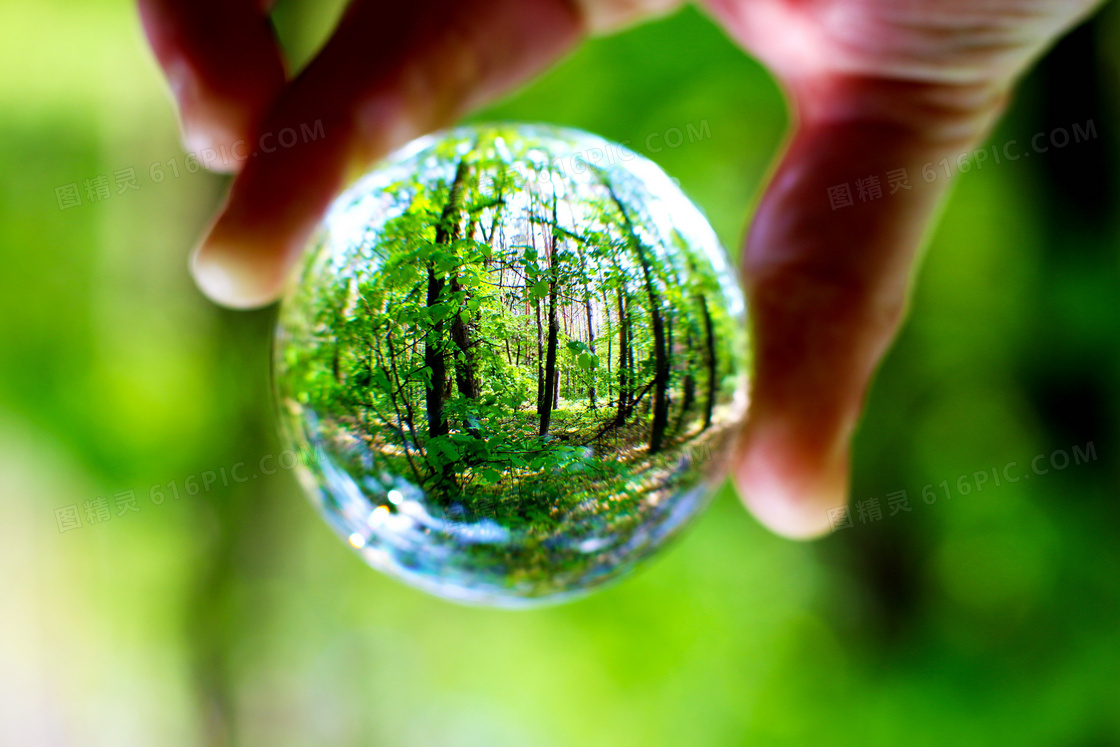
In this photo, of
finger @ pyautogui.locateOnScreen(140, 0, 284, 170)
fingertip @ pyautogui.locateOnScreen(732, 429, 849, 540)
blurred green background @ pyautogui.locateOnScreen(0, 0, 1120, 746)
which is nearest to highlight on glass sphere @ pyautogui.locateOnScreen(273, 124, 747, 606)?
fingertip @ pyautogui.locateOnScreen(732, 429, 849, 540)

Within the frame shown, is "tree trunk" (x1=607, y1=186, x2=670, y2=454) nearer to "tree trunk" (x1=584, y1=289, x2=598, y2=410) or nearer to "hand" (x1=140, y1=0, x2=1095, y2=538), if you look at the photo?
"tree trunk" (x1=584, y1=289, x2=598, y2=410)

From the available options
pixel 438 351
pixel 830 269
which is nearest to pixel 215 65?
pixel 438 351

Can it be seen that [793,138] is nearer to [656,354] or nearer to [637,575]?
[656,354]

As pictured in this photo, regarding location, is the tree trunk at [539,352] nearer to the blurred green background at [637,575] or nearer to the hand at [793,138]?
the hand at [793,138]

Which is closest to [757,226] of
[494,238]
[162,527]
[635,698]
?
[494,238]

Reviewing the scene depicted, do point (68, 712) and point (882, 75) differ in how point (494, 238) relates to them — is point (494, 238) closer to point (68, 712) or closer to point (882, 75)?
point (882, 75)

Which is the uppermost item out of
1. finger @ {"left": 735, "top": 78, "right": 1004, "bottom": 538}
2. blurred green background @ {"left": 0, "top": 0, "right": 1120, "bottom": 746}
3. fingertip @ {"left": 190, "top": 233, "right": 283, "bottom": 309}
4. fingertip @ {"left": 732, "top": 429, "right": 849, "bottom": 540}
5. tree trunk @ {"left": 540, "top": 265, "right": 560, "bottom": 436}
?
tree trunk @ {"left": 540, "top": 265, "right": 560, "bottom": 436}

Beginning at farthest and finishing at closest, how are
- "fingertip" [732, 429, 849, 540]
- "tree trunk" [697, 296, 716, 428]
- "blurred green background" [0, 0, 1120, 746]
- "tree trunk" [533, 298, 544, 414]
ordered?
"blurred green background" [0, 0, 1120, 746] → "fingertip" [732, 429, 849, 540] → "tree trunk" [697, 296, 716, 428] → "tree trunk" [533, 298, 544, 414]
